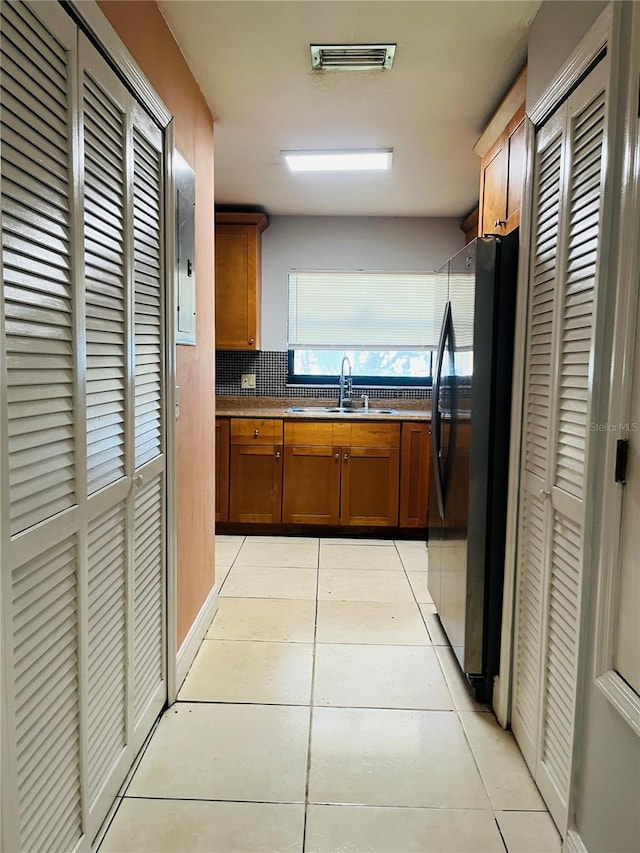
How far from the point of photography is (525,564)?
5.87ft

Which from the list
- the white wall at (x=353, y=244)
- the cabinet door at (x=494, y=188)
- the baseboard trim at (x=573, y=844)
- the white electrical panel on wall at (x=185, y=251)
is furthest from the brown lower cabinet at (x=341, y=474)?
the baseboard trim at (x=573, y=844)

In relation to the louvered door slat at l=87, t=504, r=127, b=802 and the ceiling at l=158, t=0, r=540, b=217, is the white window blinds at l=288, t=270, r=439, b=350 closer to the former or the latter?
the ceiling at l=158, t=0, r=540, b=217

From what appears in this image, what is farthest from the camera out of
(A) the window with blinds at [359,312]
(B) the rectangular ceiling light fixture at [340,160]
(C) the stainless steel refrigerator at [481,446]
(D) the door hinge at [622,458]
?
(A) the window with blinds at [359,312]

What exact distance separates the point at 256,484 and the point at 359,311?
5.31 feet

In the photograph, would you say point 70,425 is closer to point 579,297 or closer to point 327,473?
point 579,297

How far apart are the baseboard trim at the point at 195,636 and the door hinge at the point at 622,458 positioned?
166 centimetres

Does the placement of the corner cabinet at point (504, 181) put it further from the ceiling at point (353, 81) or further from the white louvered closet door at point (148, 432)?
the white louvered closet door at point (148, 432)

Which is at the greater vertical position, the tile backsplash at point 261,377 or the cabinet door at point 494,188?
the cabinet door at point 494,188

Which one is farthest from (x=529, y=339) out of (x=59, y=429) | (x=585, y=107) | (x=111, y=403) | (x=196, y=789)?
(x=196, y=789)

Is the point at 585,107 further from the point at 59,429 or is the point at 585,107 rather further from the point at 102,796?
the point at 102,796

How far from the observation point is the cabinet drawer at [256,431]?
3.94 meters

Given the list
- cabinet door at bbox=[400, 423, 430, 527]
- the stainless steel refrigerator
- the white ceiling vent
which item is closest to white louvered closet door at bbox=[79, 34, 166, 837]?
the white ceiling vent

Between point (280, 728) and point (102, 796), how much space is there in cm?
62

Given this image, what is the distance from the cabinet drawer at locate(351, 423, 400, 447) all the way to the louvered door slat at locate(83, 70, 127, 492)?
2.51 m
